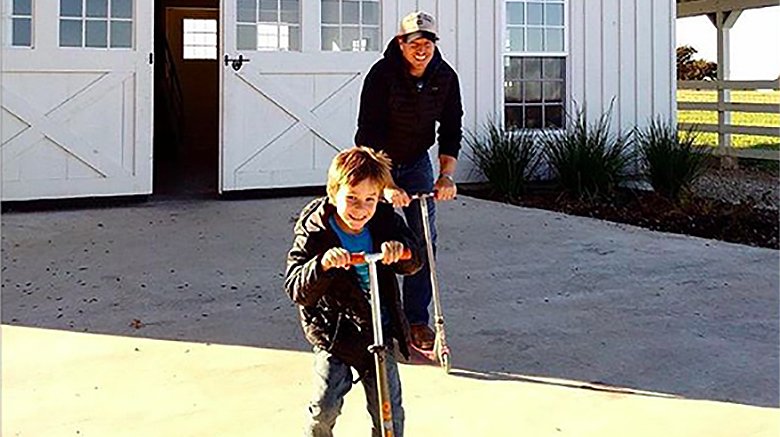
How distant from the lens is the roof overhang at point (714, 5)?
11.3m

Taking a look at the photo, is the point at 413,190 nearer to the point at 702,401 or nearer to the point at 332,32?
the point at 702,401

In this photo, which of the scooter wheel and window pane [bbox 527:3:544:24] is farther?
window pane [bbox 527:3:544:24]

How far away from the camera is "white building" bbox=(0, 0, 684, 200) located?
6457 mm

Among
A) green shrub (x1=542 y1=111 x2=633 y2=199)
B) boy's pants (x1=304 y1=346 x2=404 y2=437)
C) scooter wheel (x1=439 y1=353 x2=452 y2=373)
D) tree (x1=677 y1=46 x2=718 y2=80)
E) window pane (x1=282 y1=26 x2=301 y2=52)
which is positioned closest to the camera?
boy's pants (x1=304 y1=346 x2=404 y2=437)

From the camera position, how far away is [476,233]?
5.86m

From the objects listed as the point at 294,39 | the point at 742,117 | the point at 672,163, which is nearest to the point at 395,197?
the point at 294,39

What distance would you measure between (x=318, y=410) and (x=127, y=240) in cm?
363

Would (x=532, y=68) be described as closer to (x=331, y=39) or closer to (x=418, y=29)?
(x=331, y=39)

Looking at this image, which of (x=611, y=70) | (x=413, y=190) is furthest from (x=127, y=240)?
(x=611, y=70)

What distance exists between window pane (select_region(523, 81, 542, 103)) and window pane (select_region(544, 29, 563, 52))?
37cm

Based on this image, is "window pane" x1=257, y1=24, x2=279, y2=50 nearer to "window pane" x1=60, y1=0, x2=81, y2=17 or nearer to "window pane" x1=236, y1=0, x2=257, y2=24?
"window pane" x1=236, y1=0, x2=257, y2=24

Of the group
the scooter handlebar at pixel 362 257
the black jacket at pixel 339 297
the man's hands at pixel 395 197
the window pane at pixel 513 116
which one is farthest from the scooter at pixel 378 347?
the window pane at pixel 513 116

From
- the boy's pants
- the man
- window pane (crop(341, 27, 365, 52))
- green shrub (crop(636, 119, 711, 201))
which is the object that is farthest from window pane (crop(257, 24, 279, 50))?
the boy's pants

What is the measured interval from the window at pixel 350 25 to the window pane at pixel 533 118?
173 centimetres
